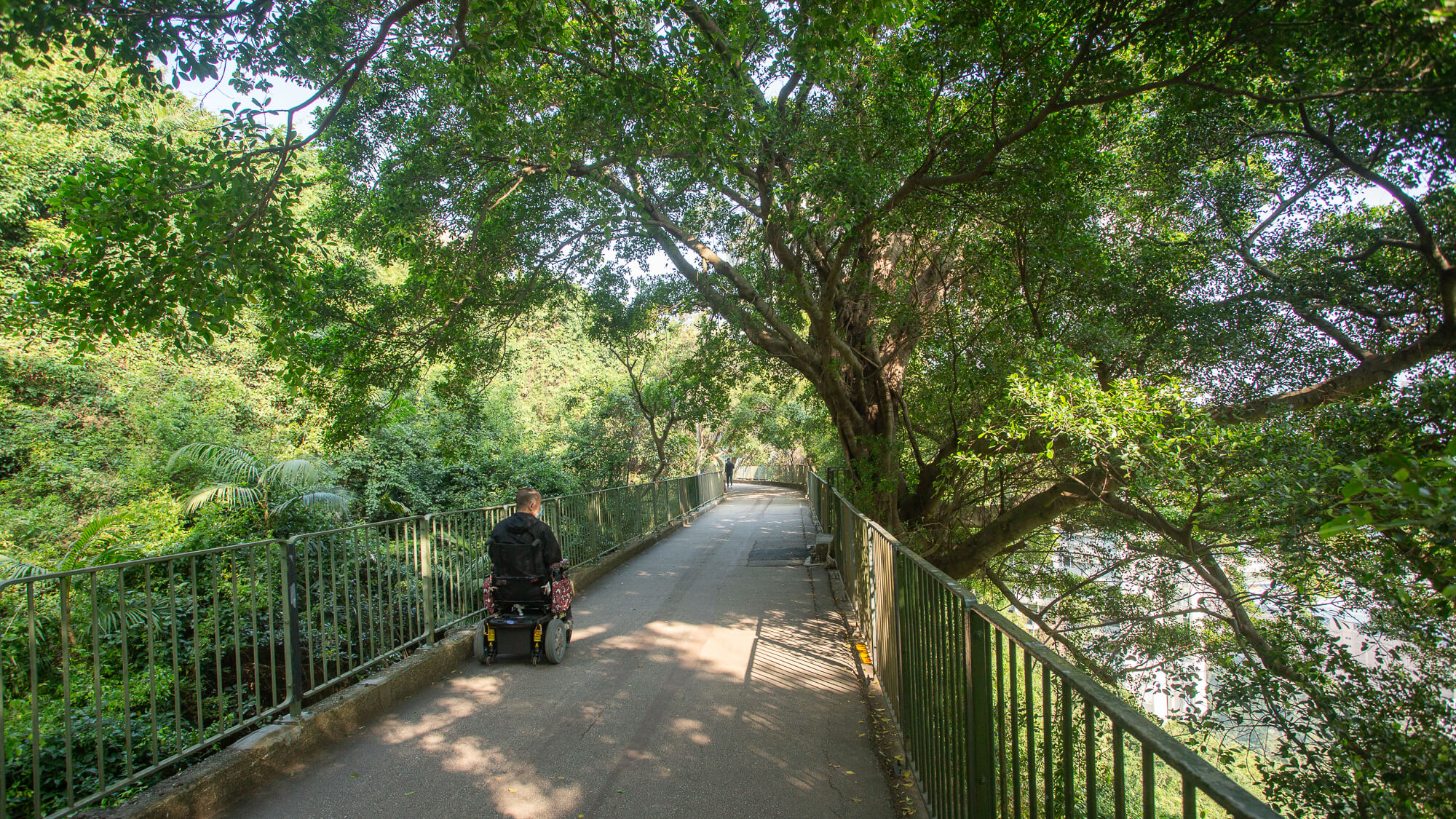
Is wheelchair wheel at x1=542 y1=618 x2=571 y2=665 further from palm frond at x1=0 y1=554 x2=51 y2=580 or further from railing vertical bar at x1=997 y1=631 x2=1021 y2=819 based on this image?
palm frond at x1=0 y1=554 x2=51 y2=580

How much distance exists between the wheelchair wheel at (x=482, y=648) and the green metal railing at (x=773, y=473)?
111ft

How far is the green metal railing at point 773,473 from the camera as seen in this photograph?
45609 millimetres

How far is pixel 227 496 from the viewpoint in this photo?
854 centimetres

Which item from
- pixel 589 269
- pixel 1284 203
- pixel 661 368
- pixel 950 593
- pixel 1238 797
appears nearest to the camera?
pixel 1238 797

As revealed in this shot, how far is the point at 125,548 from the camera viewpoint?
25.6ft

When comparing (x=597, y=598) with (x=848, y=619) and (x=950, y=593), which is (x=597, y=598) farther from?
(x=950, y=593)

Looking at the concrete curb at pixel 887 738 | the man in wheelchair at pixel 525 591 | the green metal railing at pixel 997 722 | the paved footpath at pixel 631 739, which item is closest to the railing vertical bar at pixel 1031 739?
the green metal railing at pixel 997 722

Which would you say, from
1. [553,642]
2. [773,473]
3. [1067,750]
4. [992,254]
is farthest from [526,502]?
[773,473]

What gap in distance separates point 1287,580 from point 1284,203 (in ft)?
14.4

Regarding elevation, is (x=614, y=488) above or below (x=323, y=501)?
below

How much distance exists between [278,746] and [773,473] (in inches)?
1973

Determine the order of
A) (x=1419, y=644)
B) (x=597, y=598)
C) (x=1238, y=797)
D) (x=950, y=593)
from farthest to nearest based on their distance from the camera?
(x=597, y=598)
(x=1419, y=644)
(x=950, y=593)
(x=1238, y=797)

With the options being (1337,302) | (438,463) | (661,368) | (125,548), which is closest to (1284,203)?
(1337,302)

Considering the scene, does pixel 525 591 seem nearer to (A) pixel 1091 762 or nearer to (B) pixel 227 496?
(B) pixel 227 496
